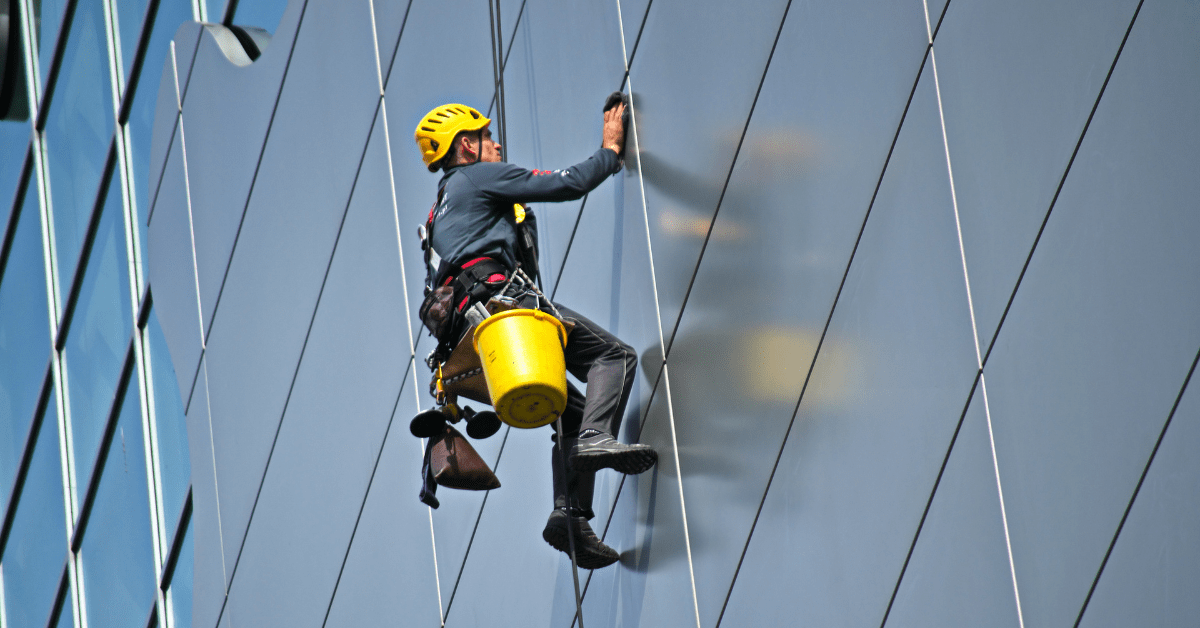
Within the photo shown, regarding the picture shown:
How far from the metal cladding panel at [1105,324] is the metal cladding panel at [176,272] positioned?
7718mm

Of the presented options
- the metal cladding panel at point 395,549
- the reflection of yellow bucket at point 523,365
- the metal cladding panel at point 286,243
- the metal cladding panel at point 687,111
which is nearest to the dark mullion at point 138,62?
the metal cladding panel at point 286,243

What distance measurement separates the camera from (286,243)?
10211mm

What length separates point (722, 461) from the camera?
20.8 feet

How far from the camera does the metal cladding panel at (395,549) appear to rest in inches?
338

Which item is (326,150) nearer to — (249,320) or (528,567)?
(249,320)

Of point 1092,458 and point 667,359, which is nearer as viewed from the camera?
point 1092,458

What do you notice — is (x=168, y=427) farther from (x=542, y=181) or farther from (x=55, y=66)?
(x=542, y=181)

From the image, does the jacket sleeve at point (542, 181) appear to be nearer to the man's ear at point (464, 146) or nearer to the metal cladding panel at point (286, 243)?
the man's ear at point (464, 146)

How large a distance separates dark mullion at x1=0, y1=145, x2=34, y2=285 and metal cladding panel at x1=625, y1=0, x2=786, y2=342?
10265mm

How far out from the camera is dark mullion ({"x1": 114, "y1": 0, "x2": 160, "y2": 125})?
1293cm

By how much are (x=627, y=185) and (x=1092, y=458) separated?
9.44 ft

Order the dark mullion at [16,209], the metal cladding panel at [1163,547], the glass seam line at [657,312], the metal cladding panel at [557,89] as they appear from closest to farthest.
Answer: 1. the metal cladding panel at [1163,547]
2. the glass seam line at [657,312]
3. the metal cladding panel at [557,89]
4. the dark mullion at [16,209]

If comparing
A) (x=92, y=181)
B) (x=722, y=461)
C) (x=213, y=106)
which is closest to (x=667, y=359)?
(x=722, y=461)

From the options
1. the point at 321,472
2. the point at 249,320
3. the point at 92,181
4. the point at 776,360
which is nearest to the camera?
the point at 776,360
